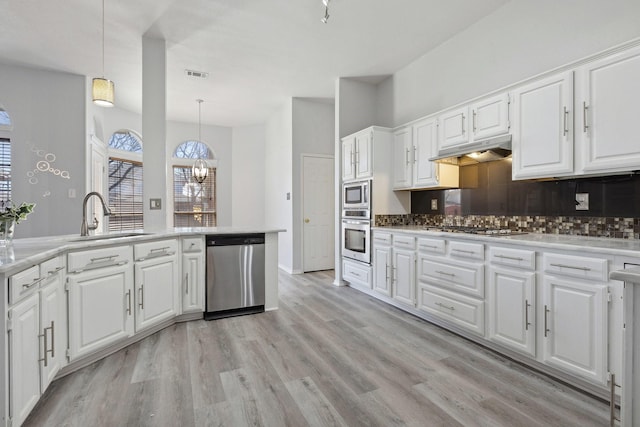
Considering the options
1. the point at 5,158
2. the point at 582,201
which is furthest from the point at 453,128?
the point at 5,158

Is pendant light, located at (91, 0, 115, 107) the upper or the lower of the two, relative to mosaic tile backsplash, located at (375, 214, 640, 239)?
upper

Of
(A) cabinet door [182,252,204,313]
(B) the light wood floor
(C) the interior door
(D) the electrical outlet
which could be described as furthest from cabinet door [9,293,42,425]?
(C) the interior door

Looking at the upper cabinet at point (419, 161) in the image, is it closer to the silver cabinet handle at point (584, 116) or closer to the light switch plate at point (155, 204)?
the silver cabinet handle at point (584, 116)

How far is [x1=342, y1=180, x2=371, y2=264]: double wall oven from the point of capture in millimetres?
4090

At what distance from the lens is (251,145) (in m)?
7.50

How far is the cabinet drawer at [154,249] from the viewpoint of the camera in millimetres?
2707

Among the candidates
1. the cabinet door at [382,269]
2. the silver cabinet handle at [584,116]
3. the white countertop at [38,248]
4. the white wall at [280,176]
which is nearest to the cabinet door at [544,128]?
the silver cabinet handle at [584,116]

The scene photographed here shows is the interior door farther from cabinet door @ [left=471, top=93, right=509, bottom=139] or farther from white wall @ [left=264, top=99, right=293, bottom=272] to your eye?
cabinet door @ [left=471, top=93, right=509, bottom=139]

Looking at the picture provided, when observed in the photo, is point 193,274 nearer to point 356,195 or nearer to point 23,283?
point 23,283

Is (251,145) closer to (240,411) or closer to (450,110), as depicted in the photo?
(450,110)

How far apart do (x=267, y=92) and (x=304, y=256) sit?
2.85 metres

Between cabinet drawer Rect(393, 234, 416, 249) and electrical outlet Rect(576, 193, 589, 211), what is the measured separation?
136 centimetres

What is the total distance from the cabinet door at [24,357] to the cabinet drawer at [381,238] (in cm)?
304

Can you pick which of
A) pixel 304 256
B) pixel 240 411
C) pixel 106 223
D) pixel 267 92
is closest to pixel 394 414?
pixel 240 411
